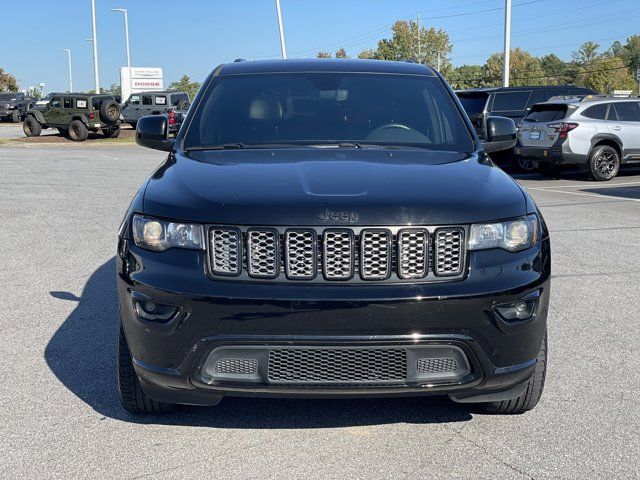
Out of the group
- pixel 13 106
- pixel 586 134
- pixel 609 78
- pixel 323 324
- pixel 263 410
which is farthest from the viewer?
pixel 609 78

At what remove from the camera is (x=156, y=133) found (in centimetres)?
488

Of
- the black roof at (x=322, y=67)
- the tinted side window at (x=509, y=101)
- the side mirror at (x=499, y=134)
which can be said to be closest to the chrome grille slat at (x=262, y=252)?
the black roof at (x=322, y=67)

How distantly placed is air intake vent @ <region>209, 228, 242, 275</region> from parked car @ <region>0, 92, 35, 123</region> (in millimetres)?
51759

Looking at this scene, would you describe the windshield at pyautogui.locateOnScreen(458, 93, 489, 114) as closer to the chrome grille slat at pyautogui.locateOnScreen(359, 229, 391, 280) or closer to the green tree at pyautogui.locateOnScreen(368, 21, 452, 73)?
the chrome grille slat at pyautogui.locateOnScreen(359, 229, 391, 280)

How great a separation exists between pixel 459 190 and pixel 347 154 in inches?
32.2

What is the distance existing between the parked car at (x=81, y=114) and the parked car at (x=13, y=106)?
2135 centimetres

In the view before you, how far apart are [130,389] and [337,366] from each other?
1.06 meters

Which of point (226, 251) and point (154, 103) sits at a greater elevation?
point (154, 103)

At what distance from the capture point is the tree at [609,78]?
316ft

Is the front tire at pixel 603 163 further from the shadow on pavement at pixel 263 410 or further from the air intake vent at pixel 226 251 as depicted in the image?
the air intake vent at pixel 226 251

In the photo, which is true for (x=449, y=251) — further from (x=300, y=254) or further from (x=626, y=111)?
(x=626, y=111)

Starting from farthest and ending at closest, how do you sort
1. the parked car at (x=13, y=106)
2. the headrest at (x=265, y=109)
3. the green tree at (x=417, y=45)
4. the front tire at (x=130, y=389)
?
the green tree at (x=417, y=45), the parked car at (x=13, y=106), the headrest at (x=265, y=109), the front tire at (x=130, y=389)

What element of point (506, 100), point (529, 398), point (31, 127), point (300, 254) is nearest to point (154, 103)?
point (31, 127)

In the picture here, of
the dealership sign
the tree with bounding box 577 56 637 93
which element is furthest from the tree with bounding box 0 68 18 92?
the tree with bounding box 577 56 637 93
